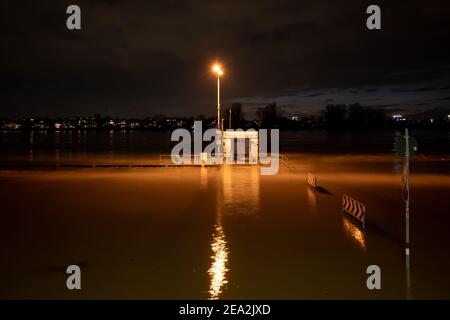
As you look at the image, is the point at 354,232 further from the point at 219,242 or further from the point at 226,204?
the point at 226,204

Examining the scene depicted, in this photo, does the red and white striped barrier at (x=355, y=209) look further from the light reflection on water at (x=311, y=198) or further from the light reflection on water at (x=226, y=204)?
the light reflection on water at (x=226, y=204)

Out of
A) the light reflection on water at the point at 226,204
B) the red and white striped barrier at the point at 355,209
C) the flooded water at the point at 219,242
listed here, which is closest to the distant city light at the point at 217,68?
the light reflection on water at the point at 226,204

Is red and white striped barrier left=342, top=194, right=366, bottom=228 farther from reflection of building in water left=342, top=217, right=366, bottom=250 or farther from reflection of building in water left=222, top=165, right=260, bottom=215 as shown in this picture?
reflection of building in water left=222, top=165, right=260, bottom=215

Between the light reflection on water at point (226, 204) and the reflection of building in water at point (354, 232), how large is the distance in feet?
10.3

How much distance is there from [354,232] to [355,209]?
1.63 m

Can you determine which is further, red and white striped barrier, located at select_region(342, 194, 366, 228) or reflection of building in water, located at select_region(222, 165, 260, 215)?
reflection of building in water, located at select_region(222, 165, 260, 215)

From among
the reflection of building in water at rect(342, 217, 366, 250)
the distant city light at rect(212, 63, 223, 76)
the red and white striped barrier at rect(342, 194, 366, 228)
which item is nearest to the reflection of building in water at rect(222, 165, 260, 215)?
the red and white striped barrier at rect(342, 194, 366, 228)

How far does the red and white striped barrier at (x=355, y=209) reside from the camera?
14602mm

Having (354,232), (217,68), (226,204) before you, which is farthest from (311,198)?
(217,68)

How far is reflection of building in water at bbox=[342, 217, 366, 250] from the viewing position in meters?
12.7

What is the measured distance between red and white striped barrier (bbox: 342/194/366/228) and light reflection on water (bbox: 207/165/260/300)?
117 inches

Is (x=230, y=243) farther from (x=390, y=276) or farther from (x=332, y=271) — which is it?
(x=390, y=276)

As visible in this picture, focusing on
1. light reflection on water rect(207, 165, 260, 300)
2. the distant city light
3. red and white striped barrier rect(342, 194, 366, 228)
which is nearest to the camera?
light reflection on water rect(207, 165, 260, 300)
